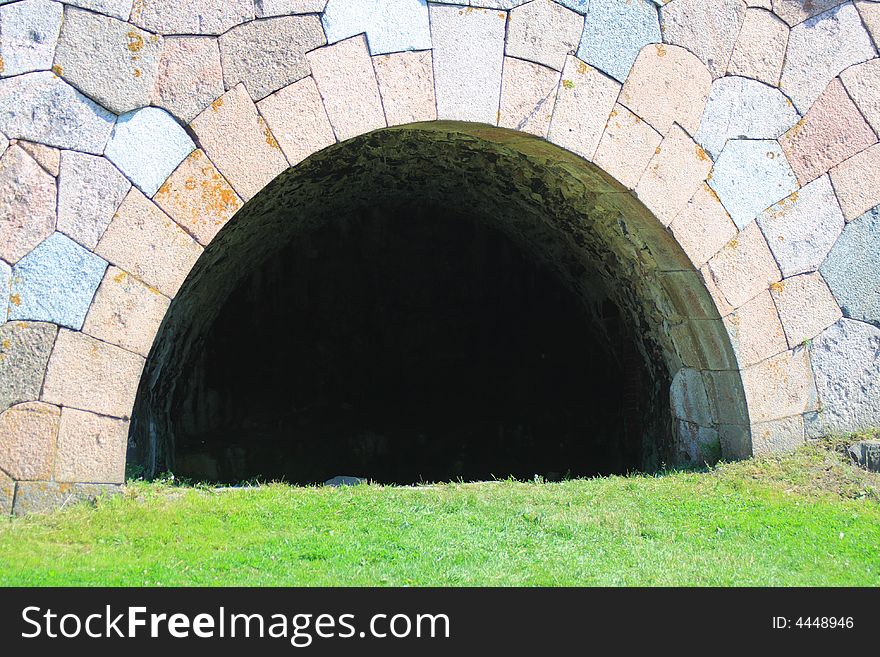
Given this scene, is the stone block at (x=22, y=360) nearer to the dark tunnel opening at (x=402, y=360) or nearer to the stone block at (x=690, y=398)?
the stone block at (x=690, y=398)

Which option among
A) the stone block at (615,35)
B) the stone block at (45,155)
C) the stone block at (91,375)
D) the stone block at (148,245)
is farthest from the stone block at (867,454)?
the stone block at (45,155)

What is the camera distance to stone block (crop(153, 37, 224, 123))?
3.85m

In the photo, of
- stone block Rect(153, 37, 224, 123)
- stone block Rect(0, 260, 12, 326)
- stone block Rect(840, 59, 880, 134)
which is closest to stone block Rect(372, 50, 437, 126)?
stone block Rect(153, 37, 224, 123)

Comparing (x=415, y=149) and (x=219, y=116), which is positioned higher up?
(x=415, y=149)

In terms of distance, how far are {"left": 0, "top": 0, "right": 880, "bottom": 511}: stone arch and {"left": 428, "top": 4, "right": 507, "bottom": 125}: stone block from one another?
0.01m

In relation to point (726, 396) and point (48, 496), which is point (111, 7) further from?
point (726, 396)

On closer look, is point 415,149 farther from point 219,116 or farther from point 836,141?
point 836,141

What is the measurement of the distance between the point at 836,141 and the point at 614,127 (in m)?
1.23

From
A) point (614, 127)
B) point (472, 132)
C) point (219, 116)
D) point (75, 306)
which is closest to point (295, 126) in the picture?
point (219, 116)

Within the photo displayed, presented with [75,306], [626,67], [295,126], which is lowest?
[75,306]
